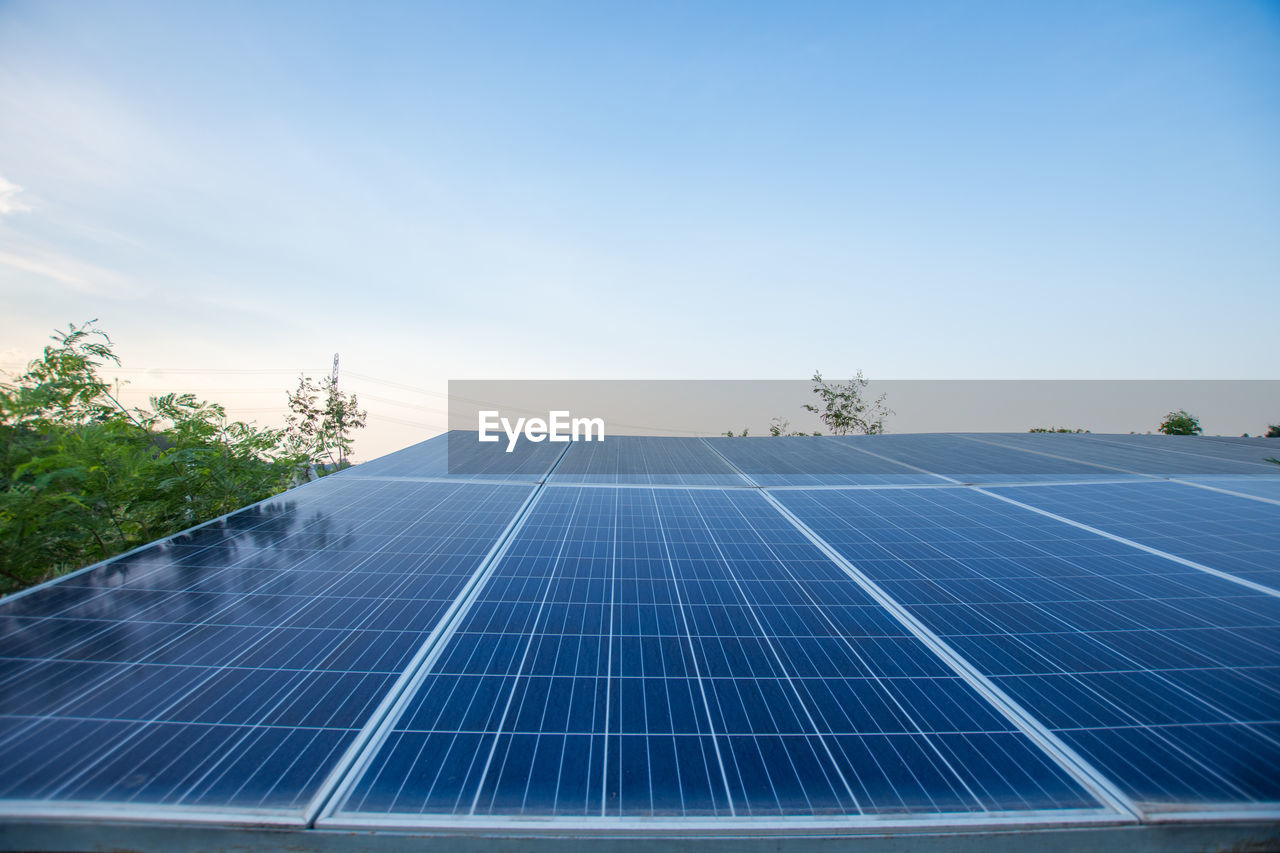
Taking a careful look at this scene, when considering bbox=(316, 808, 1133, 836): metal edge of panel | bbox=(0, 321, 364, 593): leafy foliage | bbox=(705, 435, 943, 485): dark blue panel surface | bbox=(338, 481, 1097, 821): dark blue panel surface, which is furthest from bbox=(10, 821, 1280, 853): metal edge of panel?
bbox=(705, 435, 943, 485): dark blue panel surface

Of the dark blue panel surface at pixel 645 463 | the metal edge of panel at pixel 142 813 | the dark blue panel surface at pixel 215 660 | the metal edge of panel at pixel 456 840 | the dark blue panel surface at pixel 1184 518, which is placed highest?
the dark blue panel surface at pixel 645 463

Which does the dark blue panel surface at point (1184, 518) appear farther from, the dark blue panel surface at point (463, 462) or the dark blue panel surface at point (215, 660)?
the dark blue panel surface at point (463, 462)

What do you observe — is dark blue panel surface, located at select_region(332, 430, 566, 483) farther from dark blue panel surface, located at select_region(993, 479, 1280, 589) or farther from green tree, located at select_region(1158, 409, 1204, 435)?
green tree, located at select_region(1158, 409, 1204, 435)

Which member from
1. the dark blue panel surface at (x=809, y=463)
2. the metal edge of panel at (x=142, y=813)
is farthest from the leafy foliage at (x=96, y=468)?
the dark blue panel surface at (x=809, y=463)

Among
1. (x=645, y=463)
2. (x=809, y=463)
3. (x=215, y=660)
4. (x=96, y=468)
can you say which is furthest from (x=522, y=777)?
(x=809, y=463)

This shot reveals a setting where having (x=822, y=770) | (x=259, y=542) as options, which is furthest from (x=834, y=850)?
(x=259, y=542)

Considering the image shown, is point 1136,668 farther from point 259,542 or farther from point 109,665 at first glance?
point 259,542

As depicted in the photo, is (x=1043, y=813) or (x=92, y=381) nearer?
(x=1043, y=813)
